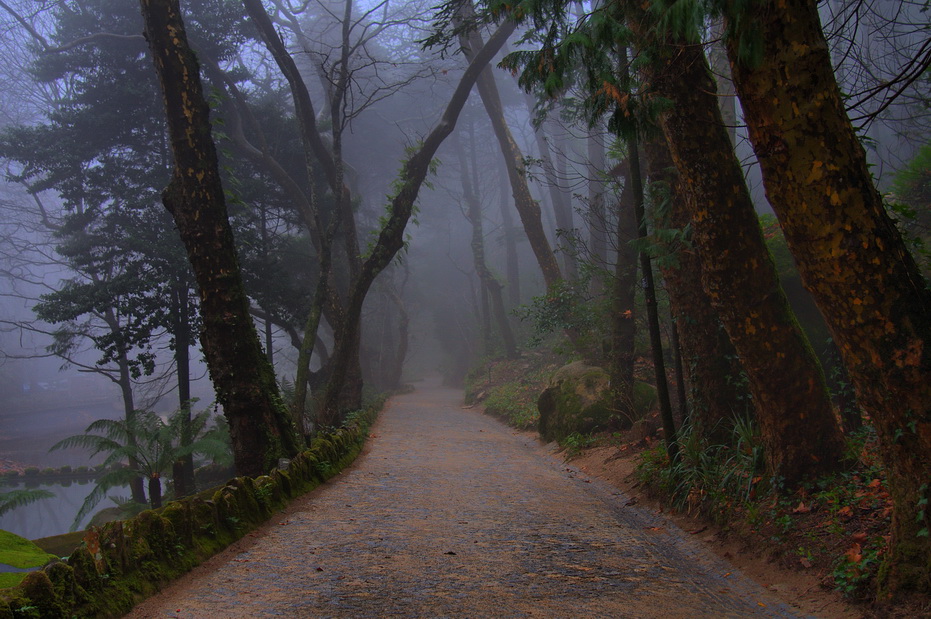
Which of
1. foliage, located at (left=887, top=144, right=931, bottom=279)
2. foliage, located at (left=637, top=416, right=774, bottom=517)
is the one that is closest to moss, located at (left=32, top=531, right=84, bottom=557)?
foliage, located at (left=637, top=416, right=774, bottom=517)

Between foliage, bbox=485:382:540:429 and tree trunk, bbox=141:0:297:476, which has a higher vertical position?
tree trunk, bbox=141:0:297:476

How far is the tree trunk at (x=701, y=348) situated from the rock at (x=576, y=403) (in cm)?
394

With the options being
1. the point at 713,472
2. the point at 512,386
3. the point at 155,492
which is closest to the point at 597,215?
the point at 713,472

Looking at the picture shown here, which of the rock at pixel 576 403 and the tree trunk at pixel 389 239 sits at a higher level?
the tree trunk at pixel 389 239

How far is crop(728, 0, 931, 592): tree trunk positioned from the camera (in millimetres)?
3357

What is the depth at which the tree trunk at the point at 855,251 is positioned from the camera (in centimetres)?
336

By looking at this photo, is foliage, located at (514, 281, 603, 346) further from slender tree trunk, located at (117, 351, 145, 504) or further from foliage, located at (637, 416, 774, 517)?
slender tree trunk, located at (117, 351, 145, 504)

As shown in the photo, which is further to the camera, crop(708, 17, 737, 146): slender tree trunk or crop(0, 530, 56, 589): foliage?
crop(708, 17, 737, 146): slender tree trunk

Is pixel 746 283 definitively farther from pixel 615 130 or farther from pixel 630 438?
pixel 630 438

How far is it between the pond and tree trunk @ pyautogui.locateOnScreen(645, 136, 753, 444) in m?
17.5

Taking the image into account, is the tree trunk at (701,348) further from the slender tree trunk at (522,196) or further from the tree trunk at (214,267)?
the slender tree trunk at (522,196)

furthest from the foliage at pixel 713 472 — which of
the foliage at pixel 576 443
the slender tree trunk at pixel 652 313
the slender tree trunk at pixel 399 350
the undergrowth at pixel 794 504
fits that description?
the slender tree trunk at pixel 399 350

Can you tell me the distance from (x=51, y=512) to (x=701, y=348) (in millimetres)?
21885

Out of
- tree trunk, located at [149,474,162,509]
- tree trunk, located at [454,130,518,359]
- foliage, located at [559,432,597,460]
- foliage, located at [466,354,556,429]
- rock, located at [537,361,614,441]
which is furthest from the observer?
tree trunk, located at [454,130,518,359]
